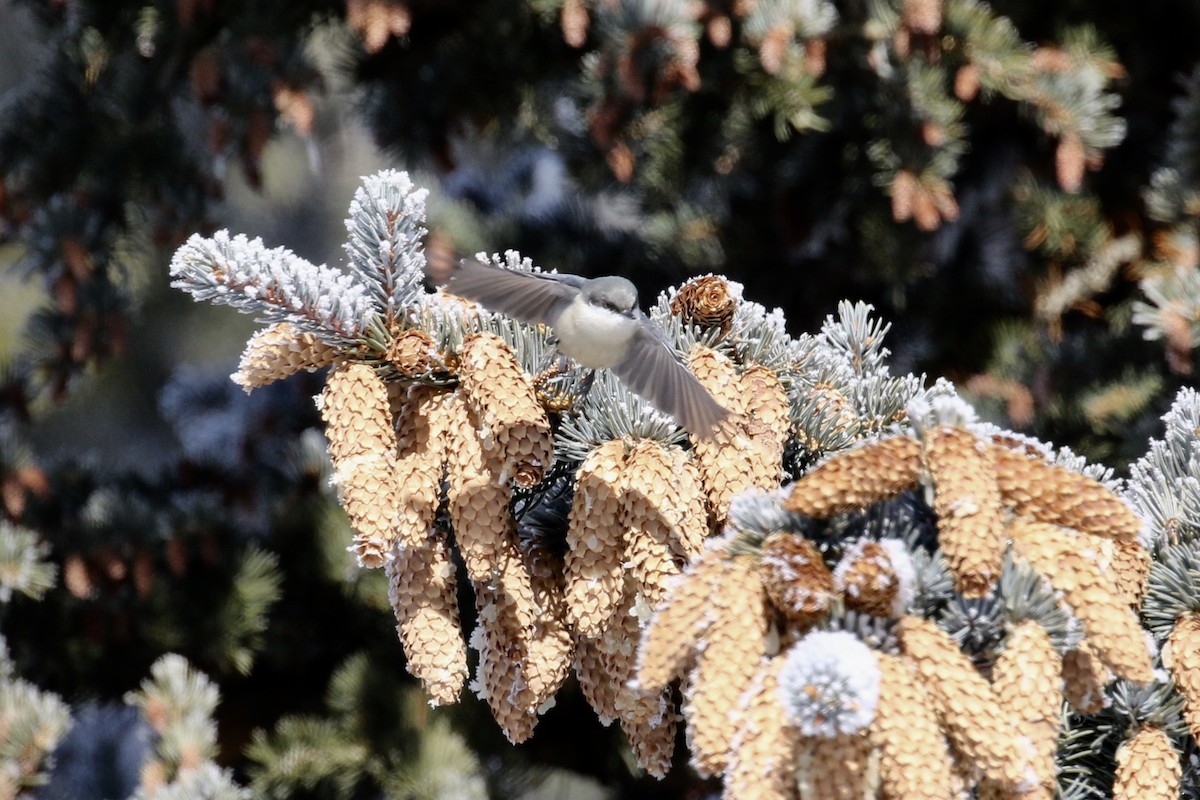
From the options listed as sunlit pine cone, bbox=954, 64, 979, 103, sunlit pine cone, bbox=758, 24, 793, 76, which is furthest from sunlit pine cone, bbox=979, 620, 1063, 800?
sunlit pine cone, bbox=954, 64, 979, 103

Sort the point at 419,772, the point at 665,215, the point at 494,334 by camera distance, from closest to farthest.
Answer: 1. the point at 494,334
2. the point at 419,772
3. the point at 665,215

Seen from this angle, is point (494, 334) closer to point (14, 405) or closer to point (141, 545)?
point (141, 545)

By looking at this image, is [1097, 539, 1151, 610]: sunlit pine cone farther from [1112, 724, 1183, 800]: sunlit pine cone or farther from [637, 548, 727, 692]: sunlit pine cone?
[637, 548, 727, 692]: sunlit pine cone

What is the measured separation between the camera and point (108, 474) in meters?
2.06

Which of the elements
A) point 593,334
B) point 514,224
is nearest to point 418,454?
point 593,334

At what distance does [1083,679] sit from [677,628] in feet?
0.85

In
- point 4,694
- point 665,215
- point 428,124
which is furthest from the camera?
point 665,215

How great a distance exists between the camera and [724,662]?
66 cm

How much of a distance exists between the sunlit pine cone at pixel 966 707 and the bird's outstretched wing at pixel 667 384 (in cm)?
22

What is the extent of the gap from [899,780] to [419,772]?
133 centimetres

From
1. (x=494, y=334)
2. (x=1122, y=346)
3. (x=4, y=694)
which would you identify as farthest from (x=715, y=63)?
(x=4, y=694)

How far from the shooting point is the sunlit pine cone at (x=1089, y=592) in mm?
675

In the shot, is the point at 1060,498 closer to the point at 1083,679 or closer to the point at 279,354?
the point at 1083,679

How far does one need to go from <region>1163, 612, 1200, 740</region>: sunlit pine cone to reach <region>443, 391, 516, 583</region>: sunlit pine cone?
1.50ft
